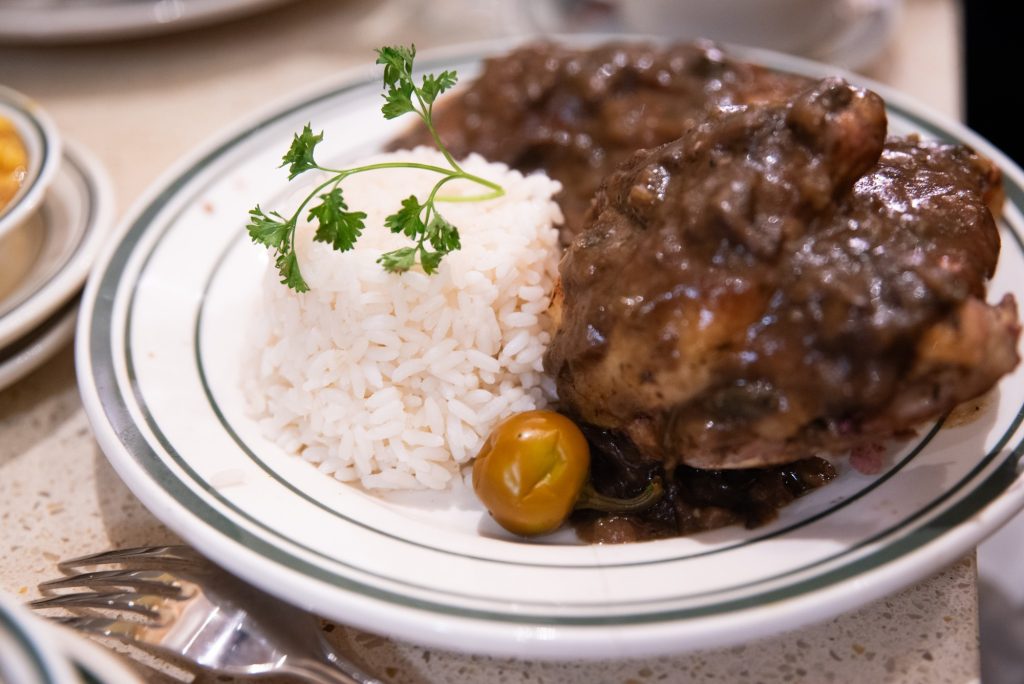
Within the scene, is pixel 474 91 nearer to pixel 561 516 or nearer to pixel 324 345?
pixel 324 345

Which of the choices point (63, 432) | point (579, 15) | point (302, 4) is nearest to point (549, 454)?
point (63, 432)

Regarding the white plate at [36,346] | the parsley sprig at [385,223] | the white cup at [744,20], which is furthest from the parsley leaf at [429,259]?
the white cup at [744,20]

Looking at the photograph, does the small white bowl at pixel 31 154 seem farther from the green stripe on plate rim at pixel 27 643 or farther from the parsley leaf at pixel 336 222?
the green stripe on plate rim at pixel 27 643

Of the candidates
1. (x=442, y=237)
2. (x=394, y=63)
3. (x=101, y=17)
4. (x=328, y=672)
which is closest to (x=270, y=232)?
(x=442, y=237)

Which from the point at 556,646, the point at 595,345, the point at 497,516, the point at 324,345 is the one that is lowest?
the point at 556,646

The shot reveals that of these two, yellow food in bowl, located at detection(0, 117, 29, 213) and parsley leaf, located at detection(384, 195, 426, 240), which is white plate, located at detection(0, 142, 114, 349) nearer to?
yellow food in bowl, located at detection(0, 117, 29, 213)
